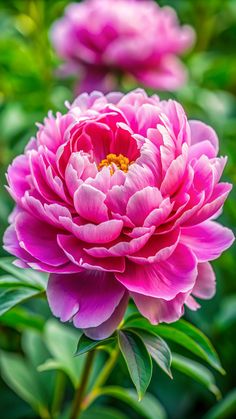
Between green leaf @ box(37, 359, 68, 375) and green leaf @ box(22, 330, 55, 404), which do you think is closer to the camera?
green leaf @ box(37, 359, 68, 375)

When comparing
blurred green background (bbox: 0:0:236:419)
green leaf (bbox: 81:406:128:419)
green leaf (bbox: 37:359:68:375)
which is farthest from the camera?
blurred green background (bbox: 0:0:236:419)

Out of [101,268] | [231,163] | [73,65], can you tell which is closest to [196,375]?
[101,268]

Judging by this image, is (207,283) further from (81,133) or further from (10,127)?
(10,127)

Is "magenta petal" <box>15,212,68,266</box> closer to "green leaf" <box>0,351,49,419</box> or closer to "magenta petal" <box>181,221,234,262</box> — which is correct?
"magenta petal" <box>181,221,234,262</box>

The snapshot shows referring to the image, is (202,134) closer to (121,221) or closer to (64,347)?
(121,221)

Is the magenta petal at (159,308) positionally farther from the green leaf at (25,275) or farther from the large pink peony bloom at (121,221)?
the green leaf at (25,275)

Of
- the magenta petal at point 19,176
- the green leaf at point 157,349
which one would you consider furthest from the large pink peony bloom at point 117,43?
the green leaf at point 157,349

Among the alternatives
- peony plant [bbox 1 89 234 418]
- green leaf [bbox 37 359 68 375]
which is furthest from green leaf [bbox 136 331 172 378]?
green leaf [bbox 37 359 68 375]
